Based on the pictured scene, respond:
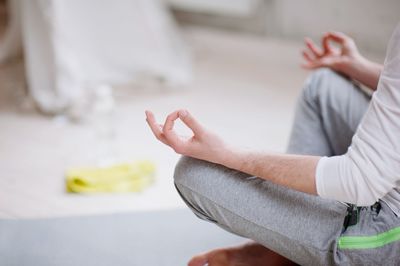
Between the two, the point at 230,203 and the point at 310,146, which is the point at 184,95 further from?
the point at 230,203

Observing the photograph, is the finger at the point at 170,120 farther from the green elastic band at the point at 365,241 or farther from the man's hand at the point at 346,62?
the man's hand at the point at 346,62

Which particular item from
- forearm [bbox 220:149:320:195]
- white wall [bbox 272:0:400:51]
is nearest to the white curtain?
white wall [bbox 272:0:400:51]

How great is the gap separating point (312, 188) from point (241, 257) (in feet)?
1.09

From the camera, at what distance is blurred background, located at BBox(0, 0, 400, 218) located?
166 cm

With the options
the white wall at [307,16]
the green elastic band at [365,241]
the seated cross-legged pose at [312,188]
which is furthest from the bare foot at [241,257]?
A: the white wall at [307,16]

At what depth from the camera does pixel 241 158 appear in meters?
0.96

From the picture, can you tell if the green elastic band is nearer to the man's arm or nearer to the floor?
the man's arm

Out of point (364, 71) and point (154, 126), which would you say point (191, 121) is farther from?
point (364, 71)

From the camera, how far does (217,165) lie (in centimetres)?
101

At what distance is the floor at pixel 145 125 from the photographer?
154 cm

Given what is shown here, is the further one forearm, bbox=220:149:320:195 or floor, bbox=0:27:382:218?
floor, bbox=0:27:382:218

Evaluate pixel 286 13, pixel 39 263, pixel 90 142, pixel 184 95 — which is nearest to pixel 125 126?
pixel 90 142

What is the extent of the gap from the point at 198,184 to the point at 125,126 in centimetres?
98

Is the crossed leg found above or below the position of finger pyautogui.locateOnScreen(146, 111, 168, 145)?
below
